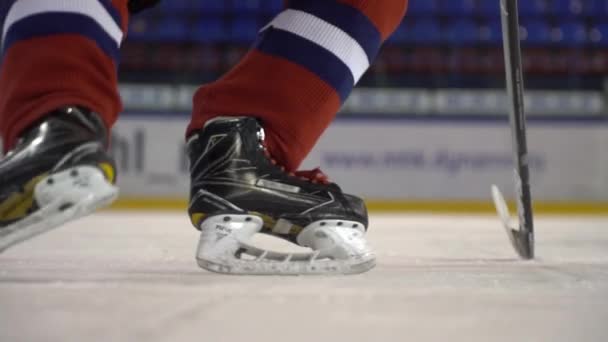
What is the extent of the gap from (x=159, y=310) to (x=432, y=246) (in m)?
0.77

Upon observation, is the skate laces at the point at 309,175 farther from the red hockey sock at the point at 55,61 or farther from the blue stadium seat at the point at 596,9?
the blue stadium seat at the point at 596,9

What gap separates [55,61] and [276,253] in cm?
29

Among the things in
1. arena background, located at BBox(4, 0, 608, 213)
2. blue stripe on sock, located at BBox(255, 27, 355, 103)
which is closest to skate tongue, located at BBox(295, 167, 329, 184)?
blue stripe on sock, located at BBox(255, 27, 355, 103)

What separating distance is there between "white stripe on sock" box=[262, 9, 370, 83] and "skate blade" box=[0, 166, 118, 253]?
299 millimetres

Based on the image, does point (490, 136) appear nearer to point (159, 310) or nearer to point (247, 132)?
point (247, 132)

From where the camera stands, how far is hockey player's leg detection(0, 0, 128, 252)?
59 cm

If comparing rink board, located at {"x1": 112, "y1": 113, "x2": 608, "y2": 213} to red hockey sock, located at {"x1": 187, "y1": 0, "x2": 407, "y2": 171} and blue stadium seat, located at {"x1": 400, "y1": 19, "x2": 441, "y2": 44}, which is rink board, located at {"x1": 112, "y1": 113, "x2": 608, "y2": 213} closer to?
blue stadium seat, located at {"x1": 400, "y1": 19, "x2": 441, "y2": 44}

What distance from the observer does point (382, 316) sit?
473mm

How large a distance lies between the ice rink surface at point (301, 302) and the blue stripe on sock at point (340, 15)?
270 mm

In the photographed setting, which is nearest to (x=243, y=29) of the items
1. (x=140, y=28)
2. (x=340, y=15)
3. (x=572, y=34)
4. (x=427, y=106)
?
(x=140, y=28)

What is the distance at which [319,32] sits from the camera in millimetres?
784

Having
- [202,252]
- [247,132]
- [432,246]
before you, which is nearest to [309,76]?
[247,132]

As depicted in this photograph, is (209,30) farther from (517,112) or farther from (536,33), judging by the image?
(517,112)

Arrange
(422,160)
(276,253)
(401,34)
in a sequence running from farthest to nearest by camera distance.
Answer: (401,34) → (422,160) → (276,253)
